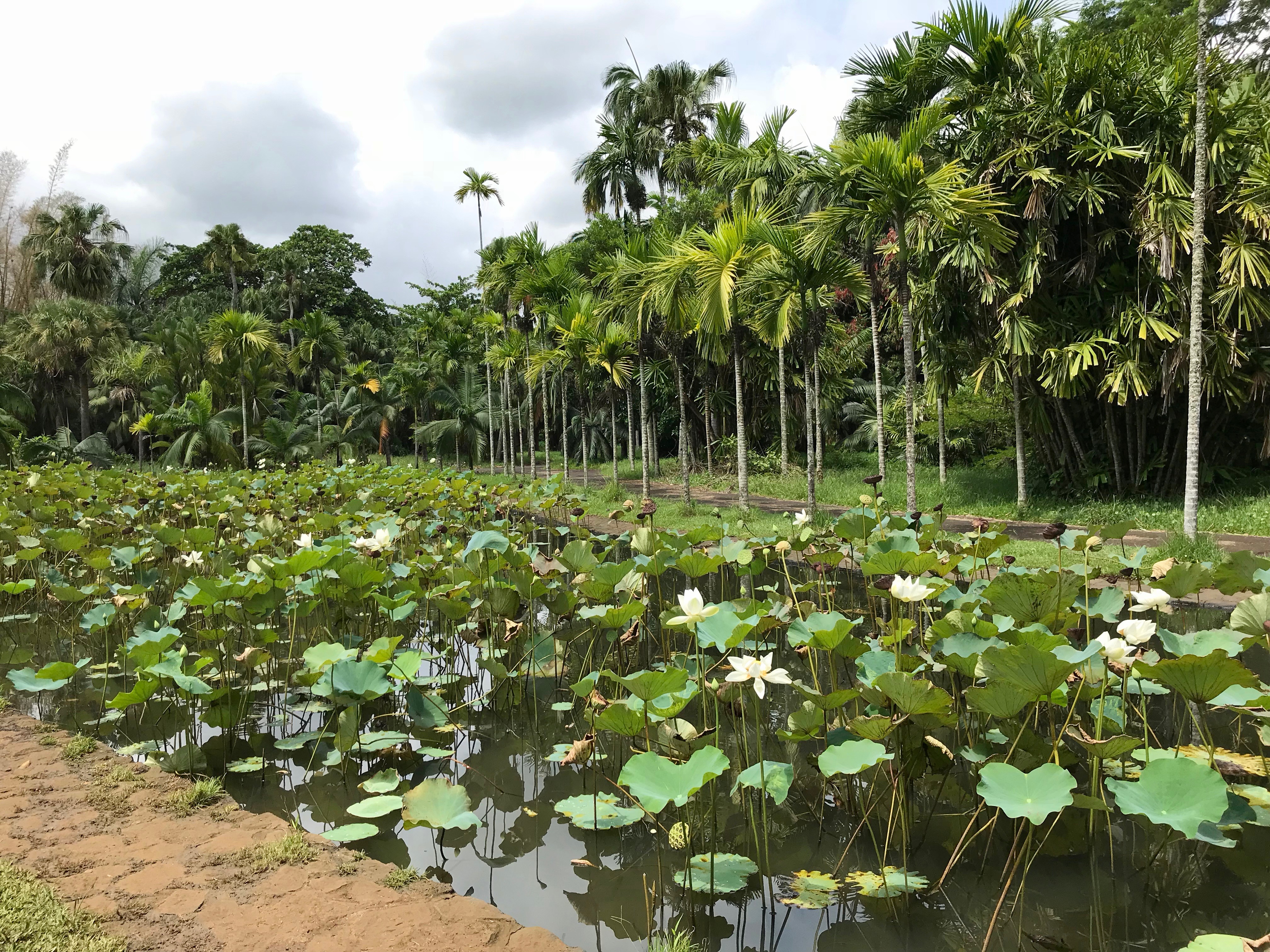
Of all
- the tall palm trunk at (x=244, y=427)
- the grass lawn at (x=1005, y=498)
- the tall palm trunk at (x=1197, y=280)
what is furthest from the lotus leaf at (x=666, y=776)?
the tall palm trunk at (x=244, y=427)

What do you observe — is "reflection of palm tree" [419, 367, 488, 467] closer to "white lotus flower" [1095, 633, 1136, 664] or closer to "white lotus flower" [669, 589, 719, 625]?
"white lotus flower" [669, 589, 719, 625]

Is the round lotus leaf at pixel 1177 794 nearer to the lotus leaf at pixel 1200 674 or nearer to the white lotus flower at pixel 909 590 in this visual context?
the lotus leaf at pixel 1200 674

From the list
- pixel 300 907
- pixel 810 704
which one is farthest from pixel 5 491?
pixel 810 704

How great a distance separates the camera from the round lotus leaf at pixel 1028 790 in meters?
1.99

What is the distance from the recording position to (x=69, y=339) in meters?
27.3

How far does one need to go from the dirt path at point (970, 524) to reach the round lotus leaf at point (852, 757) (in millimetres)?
5330

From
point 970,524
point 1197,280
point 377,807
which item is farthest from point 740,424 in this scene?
point 377,807

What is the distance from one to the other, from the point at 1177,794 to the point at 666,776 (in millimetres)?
1408

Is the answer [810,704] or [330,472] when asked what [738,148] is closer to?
[330,472]

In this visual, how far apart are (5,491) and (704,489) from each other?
13.7 meters

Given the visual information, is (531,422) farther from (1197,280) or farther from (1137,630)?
(1137,630)

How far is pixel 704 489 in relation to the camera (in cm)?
1923

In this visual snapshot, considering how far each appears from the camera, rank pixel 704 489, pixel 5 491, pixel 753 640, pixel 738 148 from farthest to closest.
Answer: pixel 704 489 → pixel 738 148 → pixel 5 491 → pixel 753 640

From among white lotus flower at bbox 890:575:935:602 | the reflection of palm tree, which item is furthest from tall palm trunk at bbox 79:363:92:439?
white lotus flower at bbox 890:575:935:602
